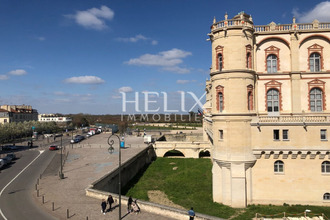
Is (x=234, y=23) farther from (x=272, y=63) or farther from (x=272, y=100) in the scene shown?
(x=272, y=100)

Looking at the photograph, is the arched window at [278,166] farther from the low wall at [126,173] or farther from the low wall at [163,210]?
the low wall at [126,173]

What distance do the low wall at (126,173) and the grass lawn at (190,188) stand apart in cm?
Result: 148

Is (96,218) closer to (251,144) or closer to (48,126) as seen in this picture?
(251,144)

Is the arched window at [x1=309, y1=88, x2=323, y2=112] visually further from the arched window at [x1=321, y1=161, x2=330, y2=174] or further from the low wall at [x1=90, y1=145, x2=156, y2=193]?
the low wall at [x1=90, y1=145, x2=156, y2=193]

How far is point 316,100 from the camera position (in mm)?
25766

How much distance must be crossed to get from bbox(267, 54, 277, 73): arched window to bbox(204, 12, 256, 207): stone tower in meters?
2.97

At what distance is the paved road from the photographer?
17.4m

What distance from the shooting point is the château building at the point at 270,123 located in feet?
77.3

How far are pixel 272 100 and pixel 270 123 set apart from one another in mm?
3694

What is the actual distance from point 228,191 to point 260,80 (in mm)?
12523

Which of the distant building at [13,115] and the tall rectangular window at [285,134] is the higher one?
the distant building at [13,115]

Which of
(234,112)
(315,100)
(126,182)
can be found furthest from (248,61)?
(126,182)

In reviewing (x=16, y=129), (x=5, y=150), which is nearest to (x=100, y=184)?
(x=5, y=150)

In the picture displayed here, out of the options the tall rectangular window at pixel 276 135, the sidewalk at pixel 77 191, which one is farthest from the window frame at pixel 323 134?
the sidewalk at pixel 77 191
